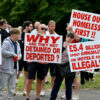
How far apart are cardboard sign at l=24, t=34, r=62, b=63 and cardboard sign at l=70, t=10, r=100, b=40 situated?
1643 mm

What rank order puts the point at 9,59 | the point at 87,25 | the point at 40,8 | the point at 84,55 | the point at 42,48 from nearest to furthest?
the point at 9,59 < the point at 84,55 < the point at 42,48 < the point at 87,25 < the point at 40,8

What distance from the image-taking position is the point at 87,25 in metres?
10.2

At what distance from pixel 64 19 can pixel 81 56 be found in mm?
18988

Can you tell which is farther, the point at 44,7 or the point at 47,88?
the point at 44,7

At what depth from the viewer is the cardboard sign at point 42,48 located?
8625 mm

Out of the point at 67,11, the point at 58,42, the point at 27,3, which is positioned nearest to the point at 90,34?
the point at 58,42

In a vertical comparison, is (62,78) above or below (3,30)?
below

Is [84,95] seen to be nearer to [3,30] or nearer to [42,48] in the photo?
[42,48]

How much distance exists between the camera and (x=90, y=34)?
1018cm

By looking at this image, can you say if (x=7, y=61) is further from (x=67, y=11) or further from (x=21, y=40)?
(x=67, y=11)

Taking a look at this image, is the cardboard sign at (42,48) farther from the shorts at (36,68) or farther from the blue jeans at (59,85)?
the blue jeans at (59,85)

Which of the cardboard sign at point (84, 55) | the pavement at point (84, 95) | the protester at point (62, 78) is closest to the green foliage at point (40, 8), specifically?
the pavement at point (84, 95)

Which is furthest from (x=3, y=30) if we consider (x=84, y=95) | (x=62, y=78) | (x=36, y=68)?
(x=84, y=95)

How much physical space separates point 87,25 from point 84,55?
203 centimetres
